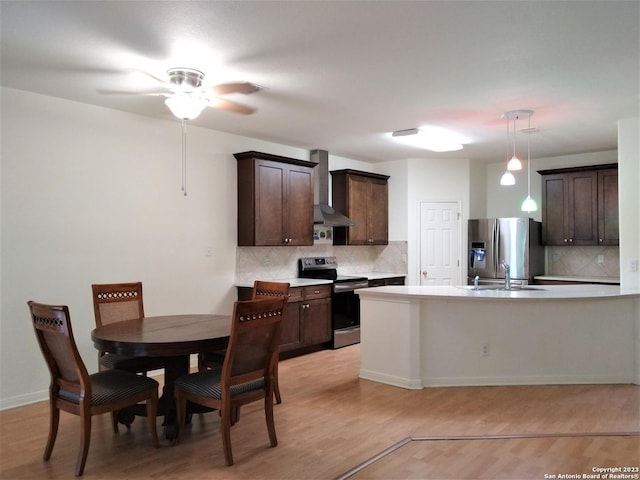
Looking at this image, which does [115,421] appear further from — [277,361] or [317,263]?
[317,263]

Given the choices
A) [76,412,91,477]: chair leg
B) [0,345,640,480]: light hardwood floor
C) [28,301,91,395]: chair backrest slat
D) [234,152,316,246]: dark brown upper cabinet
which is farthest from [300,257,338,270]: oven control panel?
[76,412,91,477]: chair leg

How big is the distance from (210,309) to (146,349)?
247cm

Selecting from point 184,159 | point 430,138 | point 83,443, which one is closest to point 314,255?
point 430,138

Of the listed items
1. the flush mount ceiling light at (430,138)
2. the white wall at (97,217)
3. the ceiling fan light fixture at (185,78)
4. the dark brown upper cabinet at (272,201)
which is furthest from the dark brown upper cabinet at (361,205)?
the ceiling fan light fixture at (185,78)

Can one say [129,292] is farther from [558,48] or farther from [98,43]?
[558,48]

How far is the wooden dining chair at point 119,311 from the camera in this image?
361 centimetres

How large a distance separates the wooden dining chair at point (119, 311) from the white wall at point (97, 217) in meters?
0.57

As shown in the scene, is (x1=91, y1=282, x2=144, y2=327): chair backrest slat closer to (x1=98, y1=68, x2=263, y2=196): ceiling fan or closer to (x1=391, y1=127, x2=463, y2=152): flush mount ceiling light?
(x1=98, y1=68, x2=263, y2=196): ceiling fan

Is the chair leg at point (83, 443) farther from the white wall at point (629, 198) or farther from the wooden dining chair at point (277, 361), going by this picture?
the white wall at point (629, 198)

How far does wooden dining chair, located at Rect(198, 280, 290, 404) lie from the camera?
3803 mm

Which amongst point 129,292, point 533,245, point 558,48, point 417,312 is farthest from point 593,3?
point 533,245

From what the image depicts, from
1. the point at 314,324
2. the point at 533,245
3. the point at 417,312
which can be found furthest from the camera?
the point at 533,245

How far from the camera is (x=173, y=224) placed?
16.6 ft

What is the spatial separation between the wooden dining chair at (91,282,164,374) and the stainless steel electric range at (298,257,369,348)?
2.61 metres
